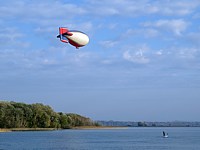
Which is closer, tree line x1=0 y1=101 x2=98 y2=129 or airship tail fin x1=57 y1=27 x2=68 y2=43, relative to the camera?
airship tail fin x1=57 y1=27 x2=68 y2=43

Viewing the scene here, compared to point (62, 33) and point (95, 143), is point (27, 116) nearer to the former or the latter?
point (95, 143)

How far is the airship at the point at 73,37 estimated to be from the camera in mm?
27525

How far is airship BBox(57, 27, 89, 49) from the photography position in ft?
90.3

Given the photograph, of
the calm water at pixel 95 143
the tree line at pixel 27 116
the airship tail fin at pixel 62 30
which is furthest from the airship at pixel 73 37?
the tree line at pixel 27 116

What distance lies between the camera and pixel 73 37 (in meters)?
28.1

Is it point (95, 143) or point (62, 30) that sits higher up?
point (62, 30)

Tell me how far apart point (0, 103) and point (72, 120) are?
47366 mm

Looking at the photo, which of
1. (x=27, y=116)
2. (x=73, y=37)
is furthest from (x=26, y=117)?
(x=73, y=37)

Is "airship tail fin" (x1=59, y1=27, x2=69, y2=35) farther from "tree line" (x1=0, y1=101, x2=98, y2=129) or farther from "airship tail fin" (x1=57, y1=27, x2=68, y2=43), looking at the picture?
"tree line" (x1=0, y1=101, x2=98, y2=129)

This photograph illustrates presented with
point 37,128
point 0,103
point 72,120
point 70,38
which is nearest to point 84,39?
point 70,38

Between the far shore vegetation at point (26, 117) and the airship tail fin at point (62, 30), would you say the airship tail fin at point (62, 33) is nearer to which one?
the airship tail fin at point (62, 30)

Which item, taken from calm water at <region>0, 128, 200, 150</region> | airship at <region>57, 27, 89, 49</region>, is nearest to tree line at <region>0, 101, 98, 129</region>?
calm water at <region>0, 128, 200, 150</region>

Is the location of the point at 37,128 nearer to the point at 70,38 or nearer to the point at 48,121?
the point at 48,121

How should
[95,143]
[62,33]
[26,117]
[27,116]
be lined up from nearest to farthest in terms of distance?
[62,33] < [95,143] < [27,116] < [26,117]
